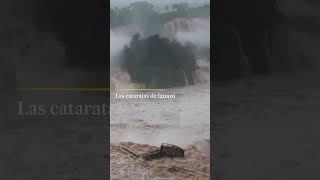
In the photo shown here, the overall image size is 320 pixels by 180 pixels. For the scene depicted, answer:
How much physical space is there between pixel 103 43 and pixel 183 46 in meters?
0.57

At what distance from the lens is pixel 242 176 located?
9.11 feet

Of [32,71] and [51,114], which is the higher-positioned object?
[32,71]

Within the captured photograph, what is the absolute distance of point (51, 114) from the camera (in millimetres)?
2799

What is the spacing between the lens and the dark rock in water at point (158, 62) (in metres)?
2.78

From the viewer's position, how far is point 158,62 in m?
2.78

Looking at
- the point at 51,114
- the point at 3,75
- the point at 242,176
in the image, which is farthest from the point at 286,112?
the point at 3,75

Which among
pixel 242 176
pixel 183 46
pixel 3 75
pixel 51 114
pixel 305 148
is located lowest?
pixel 242 176

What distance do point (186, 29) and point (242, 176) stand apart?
111 cm

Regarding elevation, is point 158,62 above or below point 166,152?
above

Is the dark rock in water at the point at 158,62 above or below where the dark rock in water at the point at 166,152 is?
above

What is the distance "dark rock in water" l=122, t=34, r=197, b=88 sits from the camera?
2.78 metres

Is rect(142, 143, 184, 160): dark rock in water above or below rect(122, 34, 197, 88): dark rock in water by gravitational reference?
below

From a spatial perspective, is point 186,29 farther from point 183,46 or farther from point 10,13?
point 10,13

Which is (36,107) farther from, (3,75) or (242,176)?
(242,176)
